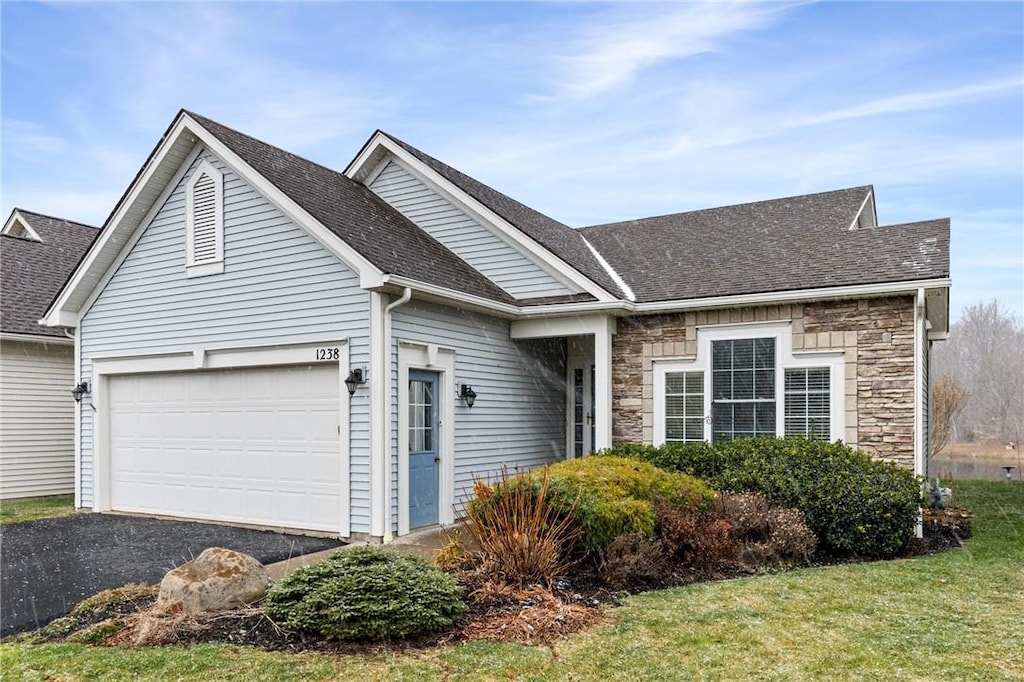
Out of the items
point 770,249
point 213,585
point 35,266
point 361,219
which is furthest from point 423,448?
point 35,266

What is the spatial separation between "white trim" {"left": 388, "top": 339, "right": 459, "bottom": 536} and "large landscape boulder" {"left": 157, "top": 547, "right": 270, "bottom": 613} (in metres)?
3.69

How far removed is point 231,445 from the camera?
11109 mm

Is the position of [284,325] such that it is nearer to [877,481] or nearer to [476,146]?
[877,481]

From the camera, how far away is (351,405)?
983cm

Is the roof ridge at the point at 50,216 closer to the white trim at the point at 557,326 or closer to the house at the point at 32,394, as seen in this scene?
the house at the point at 32,394

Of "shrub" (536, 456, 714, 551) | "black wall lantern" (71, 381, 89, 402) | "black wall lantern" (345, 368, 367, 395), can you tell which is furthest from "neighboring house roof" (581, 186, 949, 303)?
"black wall lantern" (71, 381, 89, 402)

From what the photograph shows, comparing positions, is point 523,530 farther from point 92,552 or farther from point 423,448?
point 92,552

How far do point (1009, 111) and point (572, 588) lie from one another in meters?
10.9

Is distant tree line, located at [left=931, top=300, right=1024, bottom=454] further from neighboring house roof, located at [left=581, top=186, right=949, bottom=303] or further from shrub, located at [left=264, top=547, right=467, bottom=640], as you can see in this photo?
shrub, located at [left=264, top=547, right=467, bottom=640]

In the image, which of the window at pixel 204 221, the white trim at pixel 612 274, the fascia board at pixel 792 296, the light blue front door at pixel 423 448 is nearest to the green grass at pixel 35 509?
the window at pixel 204 221

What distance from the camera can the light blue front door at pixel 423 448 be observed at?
405 inches

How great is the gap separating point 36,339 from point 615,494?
1231 centimetres

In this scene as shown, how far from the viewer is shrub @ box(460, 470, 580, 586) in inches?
271

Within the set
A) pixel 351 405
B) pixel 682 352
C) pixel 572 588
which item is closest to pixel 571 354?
pixel 682 352
